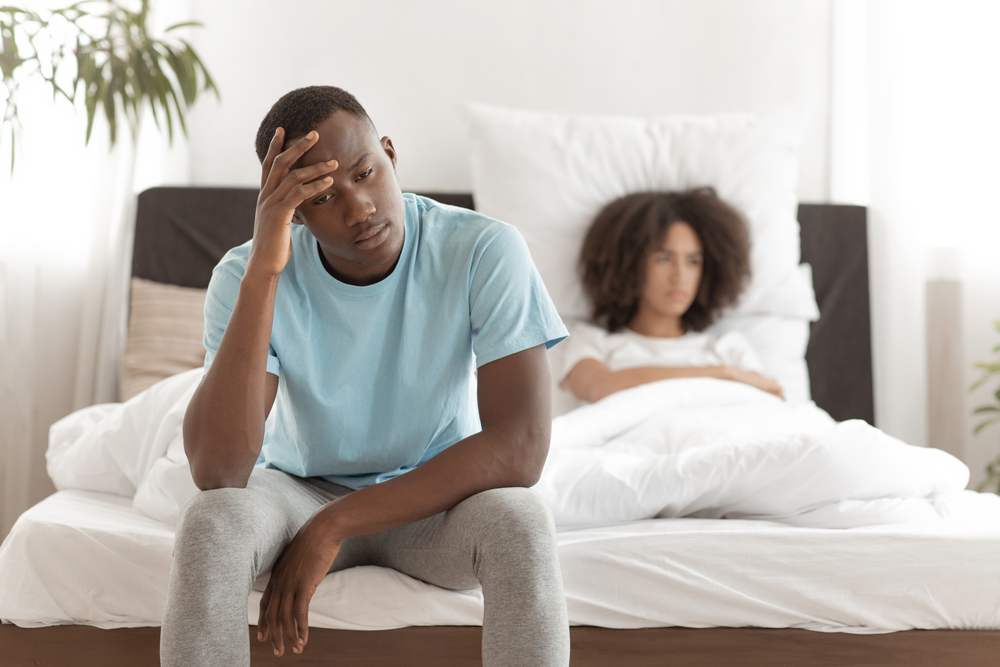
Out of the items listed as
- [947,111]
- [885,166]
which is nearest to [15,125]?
[885,166]

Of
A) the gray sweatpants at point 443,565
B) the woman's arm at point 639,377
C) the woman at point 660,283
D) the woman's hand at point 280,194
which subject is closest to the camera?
the gray sweatpants at point 443,565

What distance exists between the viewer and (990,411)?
2107mm

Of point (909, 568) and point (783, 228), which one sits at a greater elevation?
point (783, 228)

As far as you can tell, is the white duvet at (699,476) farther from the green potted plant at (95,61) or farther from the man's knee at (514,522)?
the green potted plant at (95,61)

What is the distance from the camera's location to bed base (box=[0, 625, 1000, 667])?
3.43 feet

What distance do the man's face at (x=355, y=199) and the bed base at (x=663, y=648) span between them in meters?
0.49

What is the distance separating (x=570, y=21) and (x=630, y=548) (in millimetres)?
1655

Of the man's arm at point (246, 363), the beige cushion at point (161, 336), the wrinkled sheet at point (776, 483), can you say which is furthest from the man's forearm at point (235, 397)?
the beige cushion at point (161, 336)

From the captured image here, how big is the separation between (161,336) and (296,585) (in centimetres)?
115

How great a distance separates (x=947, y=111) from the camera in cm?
209

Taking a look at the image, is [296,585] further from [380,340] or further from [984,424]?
[984,424]

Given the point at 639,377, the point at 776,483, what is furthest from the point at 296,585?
the point at 639,377

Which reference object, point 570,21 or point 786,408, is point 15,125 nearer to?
point 570,21

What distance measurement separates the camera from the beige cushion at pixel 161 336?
1.87m
